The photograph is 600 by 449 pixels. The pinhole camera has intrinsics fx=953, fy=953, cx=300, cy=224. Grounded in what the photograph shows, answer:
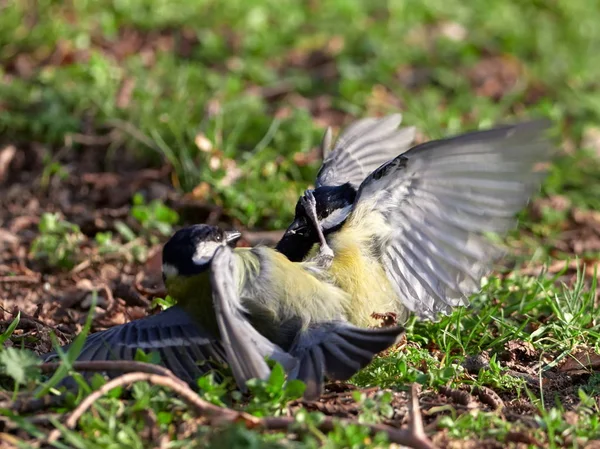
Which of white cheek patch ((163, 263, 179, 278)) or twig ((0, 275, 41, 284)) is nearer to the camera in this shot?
white cheek patch ((163, 263, 179, 278))

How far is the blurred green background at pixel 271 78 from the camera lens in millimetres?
6012

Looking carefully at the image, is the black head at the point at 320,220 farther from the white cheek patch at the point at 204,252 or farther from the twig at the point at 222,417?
the twig at the point at 222,417

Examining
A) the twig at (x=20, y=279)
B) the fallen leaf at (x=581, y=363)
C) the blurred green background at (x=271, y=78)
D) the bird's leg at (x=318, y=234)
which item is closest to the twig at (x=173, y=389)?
the bird's leg at (x=318, y=234)

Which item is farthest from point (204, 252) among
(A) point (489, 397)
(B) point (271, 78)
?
(B) point (271, 78)

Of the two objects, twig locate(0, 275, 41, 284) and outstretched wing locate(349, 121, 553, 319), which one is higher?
outstretched wing locate(349, 121, 553, 319)

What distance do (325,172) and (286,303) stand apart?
1.37 m

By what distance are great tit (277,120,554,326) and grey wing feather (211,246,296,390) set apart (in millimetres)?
455

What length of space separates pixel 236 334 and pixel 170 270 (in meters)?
0.48

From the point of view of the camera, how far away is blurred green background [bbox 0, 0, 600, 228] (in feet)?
19.7

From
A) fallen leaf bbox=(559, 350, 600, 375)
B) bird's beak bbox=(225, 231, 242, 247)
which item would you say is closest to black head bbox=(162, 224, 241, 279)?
bird's beak bbox=(225, 231, 242, 247)

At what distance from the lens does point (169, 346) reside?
143 inches

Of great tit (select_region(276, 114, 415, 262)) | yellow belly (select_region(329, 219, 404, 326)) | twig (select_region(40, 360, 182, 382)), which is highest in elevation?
great tit (select_region(276, 114, 415, 262))

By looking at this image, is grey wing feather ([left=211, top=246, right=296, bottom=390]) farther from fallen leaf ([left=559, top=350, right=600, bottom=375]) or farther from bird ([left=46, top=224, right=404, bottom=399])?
fallen leaf ([left=559, top=350, right=600, bottom=375])

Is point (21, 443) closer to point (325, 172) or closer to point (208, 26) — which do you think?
point (325, 172)
